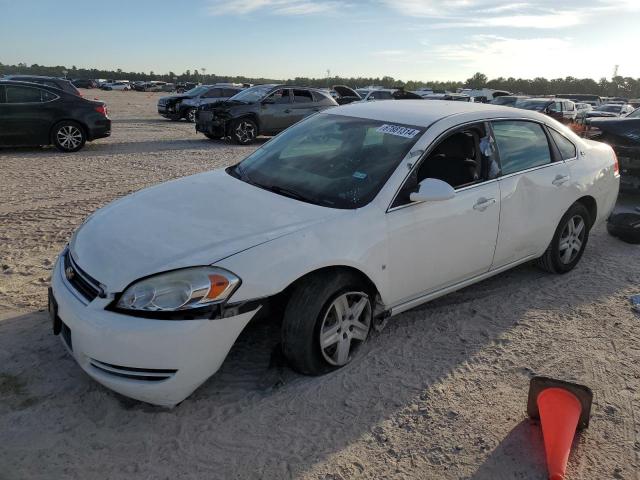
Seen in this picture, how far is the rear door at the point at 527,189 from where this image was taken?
406cm

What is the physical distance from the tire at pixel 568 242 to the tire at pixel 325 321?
225 centimetres

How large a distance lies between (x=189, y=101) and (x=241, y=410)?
63.6ft

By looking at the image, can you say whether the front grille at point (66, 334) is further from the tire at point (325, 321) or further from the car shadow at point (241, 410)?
the tire at point (325, 321)

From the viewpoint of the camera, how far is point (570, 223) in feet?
15.8

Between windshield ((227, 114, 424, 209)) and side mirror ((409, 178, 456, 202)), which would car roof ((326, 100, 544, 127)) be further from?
side mirror ((409, 178, 456, 202))

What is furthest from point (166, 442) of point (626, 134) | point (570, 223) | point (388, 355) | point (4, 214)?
point (626, 134)

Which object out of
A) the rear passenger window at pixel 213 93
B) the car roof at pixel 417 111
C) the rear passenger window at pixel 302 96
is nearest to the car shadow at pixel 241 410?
the car roof at pixel 417 111

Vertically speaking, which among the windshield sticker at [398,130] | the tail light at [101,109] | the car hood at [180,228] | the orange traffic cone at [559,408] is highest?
the windshield sticker at [398,130]

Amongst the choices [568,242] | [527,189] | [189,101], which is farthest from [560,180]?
[189,101]

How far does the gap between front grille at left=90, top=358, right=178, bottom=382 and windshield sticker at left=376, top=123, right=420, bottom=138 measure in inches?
85.2

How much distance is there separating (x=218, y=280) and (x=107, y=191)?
18.7ft

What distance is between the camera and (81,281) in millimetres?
2926

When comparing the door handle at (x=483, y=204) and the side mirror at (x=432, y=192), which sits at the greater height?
the side mirror at (x=432, y=192)

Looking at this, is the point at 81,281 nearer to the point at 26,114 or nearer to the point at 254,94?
the point at 26,114
